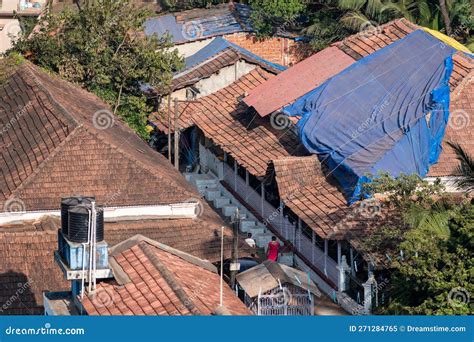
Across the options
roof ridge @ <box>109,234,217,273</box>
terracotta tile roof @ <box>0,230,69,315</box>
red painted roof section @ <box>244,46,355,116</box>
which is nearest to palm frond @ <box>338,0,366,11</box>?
red painted roof section @ <box>244,46,355,116</box>

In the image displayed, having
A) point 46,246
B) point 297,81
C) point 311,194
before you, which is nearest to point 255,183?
point 297,81

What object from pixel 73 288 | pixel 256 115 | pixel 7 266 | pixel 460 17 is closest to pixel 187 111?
pixel 256 115

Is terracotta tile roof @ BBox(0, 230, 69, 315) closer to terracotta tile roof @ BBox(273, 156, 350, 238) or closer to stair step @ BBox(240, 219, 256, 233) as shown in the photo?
terracotta tile roof @ BBox(273, 156, 350, 238)

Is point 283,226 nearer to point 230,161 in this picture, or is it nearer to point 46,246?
point 230,161

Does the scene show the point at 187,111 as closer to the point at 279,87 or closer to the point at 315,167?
the point at 279,87

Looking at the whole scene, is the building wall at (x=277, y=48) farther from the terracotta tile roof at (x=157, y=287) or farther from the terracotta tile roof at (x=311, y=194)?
the terracotta tile roof at (x=157, y=287)
